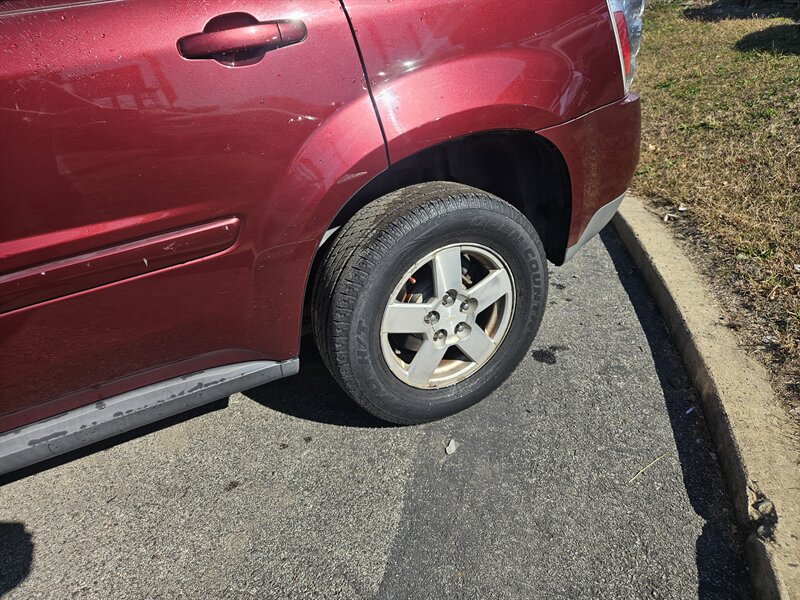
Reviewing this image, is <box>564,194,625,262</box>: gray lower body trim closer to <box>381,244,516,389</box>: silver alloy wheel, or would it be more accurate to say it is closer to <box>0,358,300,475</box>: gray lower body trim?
<box>381,244,516,389</box>: silver alloy wheel

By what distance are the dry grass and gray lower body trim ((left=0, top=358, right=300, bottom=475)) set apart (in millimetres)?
1961

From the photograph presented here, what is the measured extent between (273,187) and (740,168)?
3.33 m

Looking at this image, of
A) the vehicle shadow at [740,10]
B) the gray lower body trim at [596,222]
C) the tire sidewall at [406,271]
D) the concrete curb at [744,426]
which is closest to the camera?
the concrete curb at [744,426]

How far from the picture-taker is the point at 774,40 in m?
6.96

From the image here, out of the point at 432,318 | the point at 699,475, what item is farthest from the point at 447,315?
the point at 699,475

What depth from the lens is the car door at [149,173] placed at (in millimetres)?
1420

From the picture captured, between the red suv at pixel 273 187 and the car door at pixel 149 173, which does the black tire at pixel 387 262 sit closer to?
the red suv at pixel 273 187

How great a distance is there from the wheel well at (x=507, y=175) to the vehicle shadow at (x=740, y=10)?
8663 millimetres

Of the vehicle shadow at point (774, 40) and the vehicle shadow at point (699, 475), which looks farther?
the vehicle shadow at point (774, 40)

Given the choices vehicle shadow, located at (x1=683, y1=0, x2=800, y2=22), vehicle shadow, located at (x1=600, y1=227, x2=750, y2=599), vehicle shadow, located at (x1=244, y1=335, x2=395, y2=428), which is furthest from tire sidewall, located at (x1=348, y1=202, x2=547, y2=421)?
vehicle shadow, located at (x1=683, y1=0, x2=800, y2=22)

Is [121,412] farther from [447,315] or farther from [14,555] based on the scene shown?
[447,315]

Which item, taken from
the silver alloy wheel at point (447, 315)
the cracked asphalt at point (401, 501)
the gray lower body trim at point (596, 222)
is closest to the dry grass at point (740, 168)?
the cracked asphalt at point (401, 501)

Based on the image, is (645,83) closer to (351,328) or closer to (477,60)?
(477,60)

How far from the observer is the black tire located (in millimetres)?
1910
